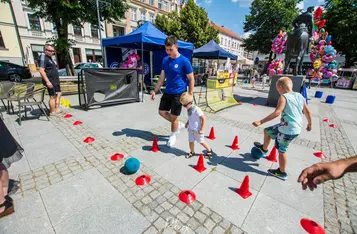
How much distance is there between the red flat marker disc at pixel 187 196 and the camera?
7.01 ft

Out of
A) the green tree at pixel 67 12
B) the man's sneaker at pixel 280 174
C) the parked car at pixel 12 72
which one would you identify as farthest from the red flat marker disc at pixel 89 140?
the parked car at pixel 12 72

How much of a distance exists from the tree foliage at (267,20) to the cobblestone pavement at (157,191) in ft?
80.0

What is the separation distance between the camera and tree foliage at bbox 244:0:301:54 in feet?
71.5

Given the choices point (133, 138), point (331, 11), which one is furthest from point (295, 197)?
point (331, 11)

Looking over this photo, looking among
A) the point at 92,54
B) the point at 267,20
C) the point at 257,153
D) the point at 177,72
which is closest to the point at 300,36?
the point at 257,153

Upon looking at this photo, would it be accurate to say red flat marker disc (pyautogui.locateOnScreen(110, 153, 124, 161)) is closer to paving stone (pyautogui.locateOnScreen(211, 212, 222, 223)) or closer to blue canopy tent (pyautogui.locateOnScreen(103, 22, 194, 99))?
paving stone (pyautogui.locateOnScreen(211, 212, 222, 223))

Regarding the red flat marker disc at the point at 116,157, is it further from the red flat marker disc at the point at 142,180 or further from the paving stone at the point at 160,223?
the paving stone at the point at 160,223

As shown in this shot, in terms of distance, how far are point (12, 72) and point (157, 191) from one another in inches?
723

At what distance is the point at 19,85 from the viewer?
513cm

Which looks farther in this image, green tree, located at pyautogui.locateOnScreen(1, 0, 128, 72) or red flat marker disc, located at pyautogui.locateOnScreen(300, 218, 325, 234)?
green tree, located at pyautogui.locateOnScreen(1, 0, 128, 72)

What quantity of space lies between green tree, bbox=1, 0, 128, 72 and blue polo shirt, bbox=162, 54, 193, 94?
977 centimetres

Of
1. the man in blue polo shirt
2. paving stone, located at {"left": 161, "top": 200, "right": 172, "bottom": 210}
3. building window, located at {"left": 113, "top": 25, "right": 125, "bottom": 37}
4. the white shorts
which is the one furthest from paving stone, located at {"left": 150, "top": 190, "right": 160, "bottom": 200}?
building window, located at {"left": 113, "top": 25, "right": 125, "bottom": 37}

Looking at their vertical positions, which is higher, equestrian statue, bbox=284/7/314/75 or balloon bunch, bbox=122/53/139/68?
equestrian statue, bbox=284/7/314/75

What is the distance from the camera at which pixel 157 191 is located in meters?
2.32
